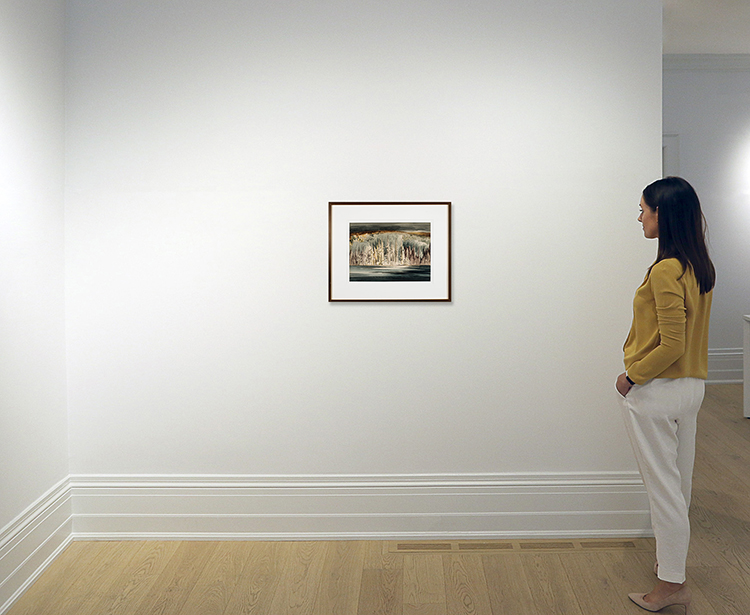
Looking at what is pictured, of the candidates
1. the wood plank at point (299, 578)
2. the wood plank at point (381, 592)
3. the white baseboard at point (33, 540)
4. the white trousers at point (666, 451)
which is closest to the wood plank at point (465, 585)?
the wood plank at point (381, 592)

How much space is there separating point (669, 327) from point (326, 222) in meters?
1.54

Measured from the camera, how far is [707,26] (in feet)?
13.3

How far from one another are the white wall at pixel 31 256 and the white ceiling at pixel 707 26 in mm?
3269

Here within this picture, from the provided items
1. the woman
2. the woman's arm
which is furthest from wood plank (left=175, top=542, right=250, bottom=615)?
the woman's arm

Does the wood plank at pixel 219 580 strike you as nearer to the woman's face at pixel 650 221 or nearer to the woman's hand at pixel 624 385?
the woman's hand at pixel 624 385

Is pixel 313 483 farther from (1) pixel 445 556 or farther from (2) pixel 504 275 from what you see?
(2) pixel 504 275

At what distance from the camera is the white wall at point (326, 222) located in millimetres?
2797

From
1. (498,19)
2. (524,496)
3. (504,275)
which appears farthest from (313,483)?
(498,19)

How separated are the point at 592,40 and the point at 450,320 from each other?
1.46 m

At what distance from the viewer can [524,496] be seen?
289 cm

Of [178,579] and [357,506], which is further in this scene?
[357,506]

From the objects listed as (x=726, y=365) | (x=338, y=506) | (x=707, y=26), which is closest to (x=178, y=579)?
(x=338, y=506)

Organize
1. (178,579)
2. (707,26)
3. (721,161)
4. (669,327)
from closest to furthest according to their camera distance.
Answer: (669,327) < (178,579) < (707,26) < (721,161)

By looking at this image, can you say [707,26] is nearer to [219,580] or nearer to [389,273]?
[389,273]
